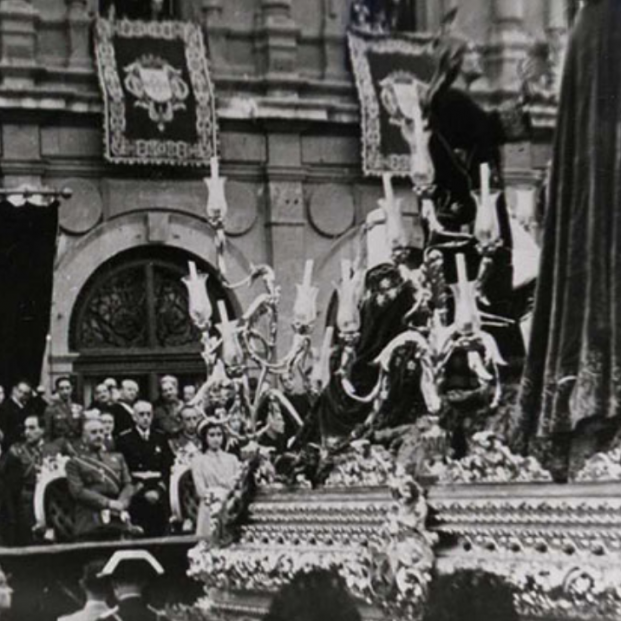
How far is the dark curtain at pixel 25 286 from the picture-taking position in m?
7.20

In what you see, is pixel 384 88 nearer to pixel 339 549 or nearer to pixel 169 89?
pixel 169 89

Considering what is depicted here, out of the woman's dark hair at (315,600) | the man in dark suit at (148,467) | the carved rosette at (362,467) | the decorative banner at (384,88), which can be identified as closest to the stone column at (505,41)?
the decorative banner at (384,88)

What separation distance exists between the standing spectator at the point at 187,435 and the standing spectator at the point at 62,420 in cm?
43

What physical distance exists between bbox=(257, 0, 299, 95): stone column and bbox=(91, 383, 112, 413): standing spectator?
203 cm

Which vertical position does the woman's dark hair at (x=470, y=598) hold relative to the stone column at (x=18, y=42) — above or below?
below

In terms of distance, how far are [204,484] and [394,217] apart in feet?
7.63

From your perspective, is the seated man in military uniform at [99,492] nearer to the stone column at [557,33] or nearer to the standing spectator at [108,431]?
the standing spectator at [108,431]

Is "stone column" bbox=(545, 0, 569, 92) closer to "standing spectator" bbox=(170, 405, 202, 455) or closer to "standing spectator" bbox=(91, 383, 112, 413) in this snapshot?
"standing spectator" bbox=(170, 405, 202, 455)

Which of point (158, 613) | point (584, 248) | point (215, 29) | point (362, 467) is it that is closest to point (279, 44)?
point (215, 29)

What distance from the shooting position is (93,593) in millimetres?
5816

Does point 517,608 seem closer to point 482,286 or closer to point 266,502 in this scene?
point 482,286

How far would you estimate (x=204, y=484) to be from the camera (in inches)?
244

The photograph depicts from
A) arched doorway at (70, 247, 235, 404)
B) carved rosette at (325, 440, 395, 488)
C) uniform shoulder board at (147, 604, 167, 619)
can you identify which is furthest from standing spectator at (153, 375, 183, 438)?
carved rosette at (325, 440, 395, 488)

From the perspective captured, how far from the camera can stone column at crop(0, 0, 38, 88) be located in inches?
352
